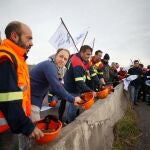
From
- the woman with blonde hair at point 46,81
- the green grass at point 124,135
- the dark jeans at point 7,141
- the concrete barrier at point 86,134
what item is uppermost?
the woman with blonde hair at point 46,81

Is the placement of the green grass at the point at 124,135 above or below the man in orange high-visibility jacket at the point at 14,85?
below

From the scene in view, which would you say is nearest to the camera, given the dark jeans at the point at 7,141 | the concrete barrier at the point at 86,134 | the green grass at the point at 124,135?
the dark jeans at the point at 7,141

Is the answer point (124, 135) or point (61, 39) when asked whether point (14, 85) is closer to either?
point (124, 135)

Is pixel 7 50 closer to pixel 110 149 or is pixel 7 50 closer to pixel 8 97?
pixel 8 97

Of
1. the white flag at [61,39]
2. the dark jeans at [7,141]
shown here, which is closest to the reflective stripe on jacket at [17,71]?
the dark jeans at [7,141]

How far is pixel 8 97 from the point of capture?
95.4 inches

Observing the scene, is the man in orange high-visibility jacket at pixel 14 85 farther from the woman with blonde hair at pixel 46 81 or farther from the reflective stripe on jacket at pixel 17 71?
the woman with blonde hair at pixel 46 81

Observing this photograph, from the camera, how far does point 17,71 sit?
104 inches

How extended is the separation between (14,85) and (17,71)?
0.20m

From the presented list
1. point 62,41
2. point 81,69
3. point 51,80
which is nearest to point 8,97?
point 51,80

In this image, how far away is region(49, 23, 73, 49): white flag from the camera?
31.1 ft

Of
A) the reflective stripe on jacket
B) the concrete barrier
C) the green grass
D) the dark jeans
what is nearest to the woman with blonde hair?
the concrete barrier

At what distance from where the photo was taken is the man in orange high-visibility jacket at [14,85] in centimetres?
242

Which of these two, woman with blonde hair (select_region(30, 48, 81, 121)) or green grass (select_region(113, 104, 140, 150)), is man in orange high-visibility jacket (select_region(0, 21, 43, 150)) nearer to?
woman with blonde hair (select_region(30, 48, 81, 121))
